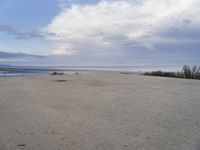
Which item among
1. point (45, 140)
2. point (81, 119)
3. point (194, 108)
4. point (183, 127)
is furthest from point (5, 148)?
point (194, 108)

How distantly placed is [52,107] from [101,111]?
4.80 ft

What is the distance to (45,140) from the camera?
4.75m

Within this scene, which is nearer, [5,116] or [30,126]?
[30,126]

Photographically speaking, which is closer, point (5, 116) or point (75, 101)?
point (5, 116)

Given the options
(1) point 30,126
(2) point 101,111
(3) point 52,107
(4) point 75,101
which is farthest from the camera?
(4) point 75,101

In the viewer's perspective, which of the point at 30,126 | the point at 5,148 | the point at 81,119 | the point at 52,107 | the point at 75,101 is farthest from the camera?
the point at 75,101

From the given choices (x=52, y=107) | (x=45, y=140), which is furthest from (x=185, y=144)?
(x=52, y=107)

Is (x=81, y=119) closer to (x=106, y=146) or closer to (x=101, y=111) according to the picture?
(x=101, y=111)

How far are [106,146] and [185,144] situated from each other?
1.37m

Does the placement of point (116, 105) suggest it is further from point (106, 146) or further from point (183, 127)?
point (106, 146)

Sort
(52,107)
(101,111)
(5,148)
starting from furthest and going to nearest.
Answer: (52,107)
(101,111)
(5,148)

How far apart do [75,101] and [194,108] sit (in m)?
3.56

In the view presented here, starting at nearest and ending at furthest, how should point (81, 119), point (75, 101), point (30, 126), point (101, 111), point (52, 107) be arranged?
1. point (30, 126)
2. point (81, 119)
3. point (101, 111)
4. point (52, 107)
5. point (75, 101)

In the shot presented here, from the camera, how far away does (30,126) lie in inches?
221
